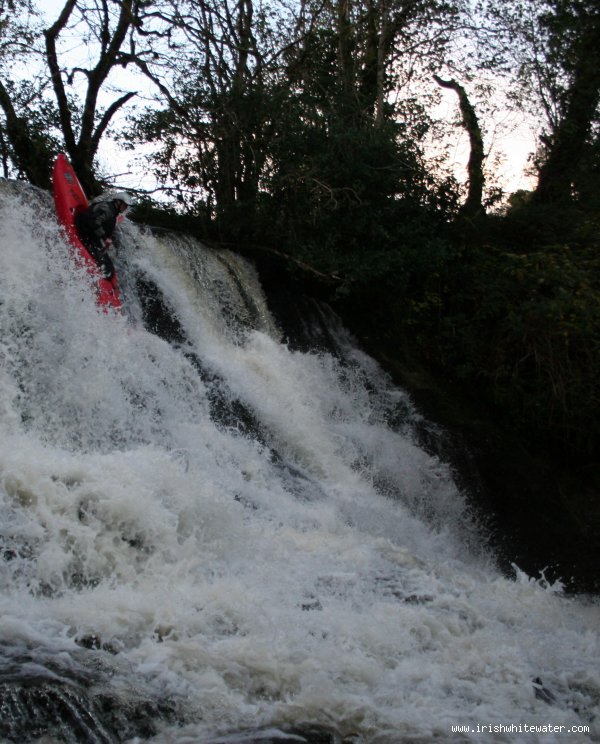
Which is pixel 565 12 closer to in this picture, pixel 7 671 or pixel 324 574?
pixel 324 574

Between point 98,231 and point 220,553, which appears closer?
point 220,553

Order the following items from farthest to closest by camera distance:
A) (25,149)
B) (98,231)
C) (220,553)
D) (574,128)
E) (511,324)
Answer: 1. (574,128)
2. (25,149)
3. (511,324)
4. (98,231)
5. (220,553)

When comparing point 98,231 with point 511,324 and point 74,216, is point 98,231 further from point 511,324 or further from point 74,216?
point 511,324

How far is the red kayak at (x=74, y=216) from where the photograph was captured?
789cm

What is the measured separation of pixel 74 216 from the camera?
8320 millimetres

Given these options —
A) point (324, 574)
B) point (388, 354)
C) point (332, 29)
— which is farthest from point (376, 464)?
point (332, 29)

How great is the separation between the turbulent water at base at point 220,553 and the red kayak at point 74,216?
0.51ft

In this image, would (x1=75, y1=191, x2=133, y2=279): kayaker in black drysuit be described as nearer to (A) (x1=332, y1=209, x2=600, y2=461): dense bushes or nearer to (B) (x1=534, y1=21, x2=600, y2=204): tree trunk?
(A) (x1=332, y1=209, x2=600, y2=461): dense bushes

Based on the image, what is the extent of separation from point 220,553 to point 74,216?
4313 millimetres

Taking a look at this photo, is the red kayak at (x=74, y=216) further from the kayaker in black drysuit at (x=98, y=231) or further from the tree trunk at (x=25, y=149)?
the tree trunk at (x=25, y=149)

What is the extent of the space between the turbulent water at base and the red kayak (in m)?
0.16

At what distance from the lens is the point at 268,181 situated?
35.7ft

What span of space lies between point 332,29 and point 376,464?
7.29m

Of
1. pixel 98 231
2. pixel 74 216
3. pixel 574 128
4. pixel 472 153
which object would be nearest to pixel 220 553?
pixel 98 231
